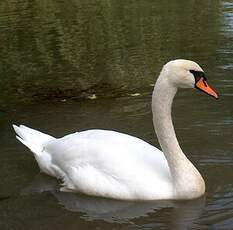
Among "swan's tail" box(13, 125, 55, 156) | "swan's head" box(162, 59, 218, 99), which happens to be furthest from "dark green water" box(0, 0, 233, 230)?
"swan's head" box(162, 59, 218, 99)

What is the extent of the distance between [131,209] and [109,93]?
4.20m

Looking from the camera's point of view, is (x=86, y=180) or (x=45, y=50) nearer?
(x=86, y=180)

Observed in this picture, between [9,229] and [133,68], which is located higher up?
[9,229]

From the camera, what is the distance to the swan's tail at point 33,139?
7.05 m

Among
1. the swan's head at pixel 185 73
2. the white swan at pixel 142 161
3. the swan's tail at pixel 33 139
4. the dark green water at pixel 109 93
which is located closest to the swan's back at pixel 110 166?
the white swan at pixel 142 161

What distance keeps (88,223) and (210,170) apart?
1609 millimetres

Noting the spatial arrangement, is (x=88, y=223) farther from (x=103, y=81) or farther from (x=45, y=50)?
(x=45, y=50)

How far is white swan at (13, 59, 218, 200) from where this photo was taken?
5730mm

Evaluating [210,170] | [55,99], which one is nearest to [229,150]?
[210,170]

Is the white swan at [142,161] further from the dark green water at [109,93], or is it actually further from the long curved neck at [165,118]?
the dark green water at [109,93]

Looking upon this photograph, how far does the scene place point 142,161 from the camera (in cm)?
610

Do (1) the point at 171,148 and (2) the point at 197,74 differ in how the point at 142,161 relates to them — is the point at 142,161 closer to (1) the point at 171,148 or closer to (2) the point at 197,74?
(1) the point at 171,148

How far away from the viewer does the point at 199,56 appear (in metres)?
11.8

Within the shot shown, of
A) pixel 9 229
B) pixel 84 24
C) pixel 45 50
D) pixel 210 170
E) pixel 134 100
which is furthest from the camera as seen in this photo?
pixel 84 24
